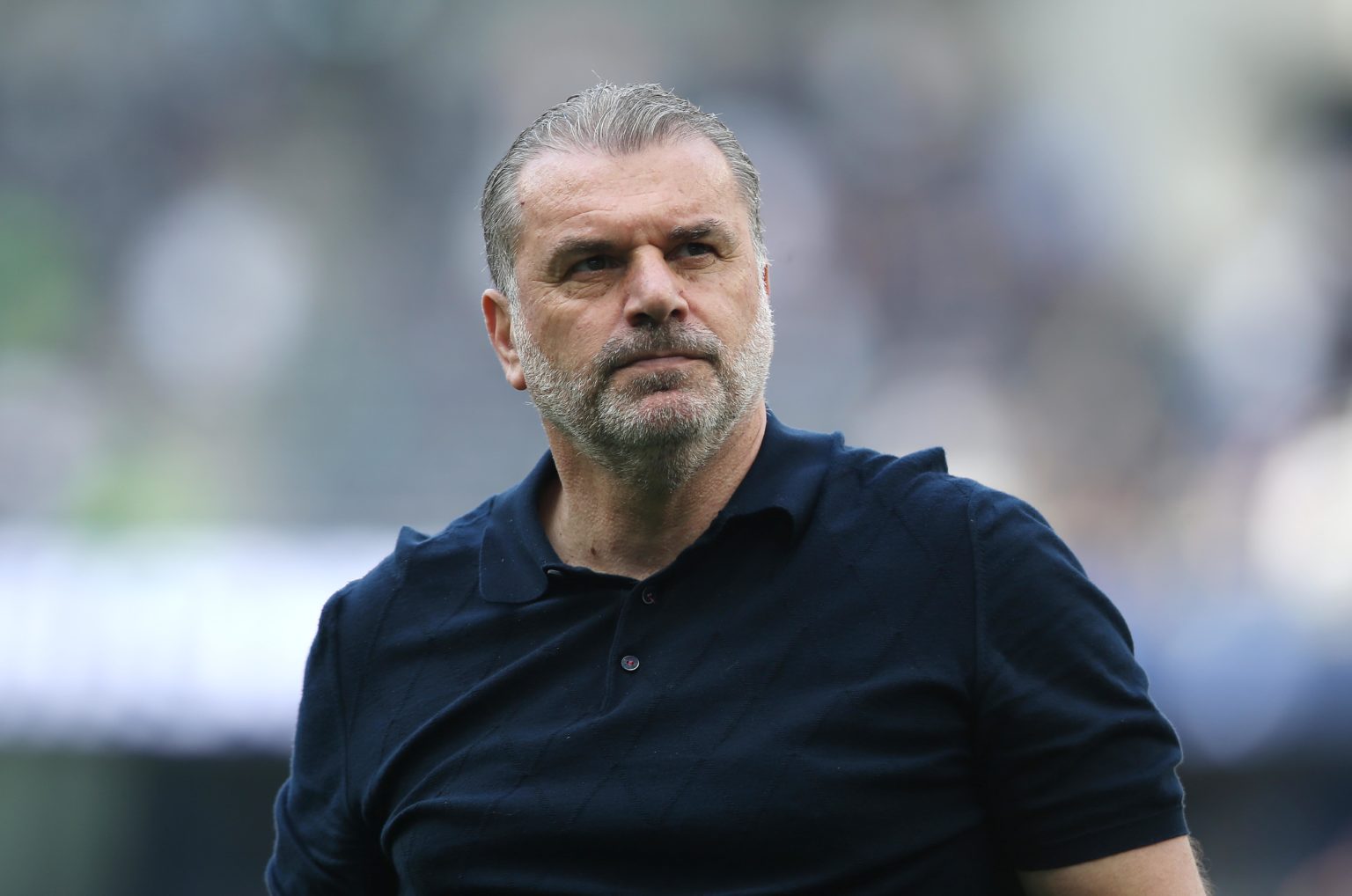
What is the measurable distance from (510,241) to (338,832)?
82 cm

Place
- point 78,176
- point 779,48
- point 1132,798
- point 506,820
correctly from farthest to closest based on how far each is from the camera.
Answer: point 779,48 → point 78,176 → point 506,820 → point 1132,798

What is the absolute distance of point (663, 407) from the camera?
1955 millimetres

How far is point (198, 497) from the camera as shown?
7.70 m

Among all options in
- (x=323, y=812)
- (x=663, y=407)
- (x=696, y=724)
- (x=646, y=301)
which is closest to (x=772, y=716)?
(x=696, y=724)

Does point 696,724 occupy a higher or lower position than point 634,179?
lower

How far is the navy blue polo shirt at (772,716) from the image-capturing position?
5.76 ft

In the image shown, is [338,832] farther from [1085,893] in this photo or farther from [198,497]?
[198,497]

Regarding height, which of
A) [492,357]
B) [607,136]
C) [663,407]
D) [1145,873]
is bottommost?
[1145,873]

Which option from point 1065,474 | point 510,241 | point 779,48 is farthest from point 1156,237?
point 510,241

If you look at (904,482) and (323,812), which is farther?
(323,812)

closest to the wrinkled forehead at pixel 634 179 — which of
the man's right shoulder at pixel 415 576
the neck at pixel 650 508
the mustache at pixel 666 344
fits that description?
the mustache at pixel 666 344

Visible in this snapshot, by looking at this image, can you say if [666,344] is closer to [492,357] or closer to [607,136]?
[607,136]

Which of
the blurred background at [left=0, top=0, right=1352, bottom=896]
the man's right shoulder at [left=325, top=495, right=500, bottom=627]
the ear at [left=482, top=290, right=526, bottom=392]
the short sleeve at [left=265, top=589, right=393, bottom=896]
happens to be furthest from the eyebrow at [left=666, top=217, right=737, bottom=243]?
the blurred background at [left=0, top=0, right=1352, bottom=896]

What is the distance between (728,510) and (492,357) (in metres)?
6.21
